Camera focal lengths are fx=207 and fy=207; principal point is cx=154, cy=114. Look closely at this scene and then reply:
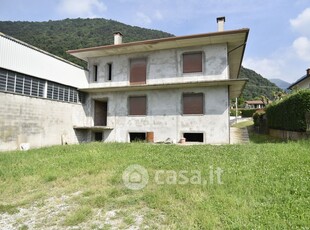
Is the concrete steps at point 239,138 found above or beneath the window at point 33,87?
beneath

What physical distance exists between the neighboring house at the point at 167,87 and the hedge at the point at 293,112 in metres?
3.01

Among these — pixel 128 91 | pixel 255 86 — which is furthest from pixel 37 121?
pixel 255 86

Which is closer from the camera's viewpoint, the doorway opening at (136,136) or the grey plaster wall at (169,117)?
the grey plaster wall at (169,117)

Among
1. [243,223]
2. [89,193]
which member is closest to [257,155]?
[243,223]

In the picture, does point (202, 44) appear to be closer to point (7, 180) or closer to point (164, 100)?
point (164, 100)

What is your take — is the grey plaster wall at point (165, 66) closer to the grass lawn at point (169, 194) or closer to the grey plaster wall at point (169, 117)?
the grey plaster wall at point (169, 117)

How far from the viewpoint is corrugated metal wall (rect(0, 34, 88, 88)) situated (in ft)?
38.6

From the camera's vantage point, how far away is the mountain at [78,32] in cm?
4256

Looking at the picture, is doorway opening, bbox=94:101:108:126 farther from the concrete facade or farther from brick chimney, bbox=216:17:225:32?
brick chimney, bbox=216:17:225:32

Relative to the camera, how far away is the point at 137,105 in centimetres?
1614

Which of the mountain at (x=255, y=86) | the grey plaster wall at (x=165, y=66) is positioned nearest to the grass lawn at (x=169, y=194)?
the grey plaster wall at (x=165, y=66)

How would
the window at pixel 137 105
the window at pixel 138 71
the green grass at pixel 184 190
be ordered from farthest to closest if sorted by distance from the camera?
the window at pixel 138 71 < the window at pixel 137 105 < the green grass at pixel 184 190

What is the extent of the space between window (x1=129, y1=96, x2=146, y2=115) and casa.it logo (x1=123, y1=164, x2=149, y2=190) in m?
9.15

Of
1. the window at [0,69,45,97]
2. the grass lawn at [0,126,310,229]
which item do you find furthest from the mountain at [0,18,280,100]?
the grass lawn at [0,126,310,229]
